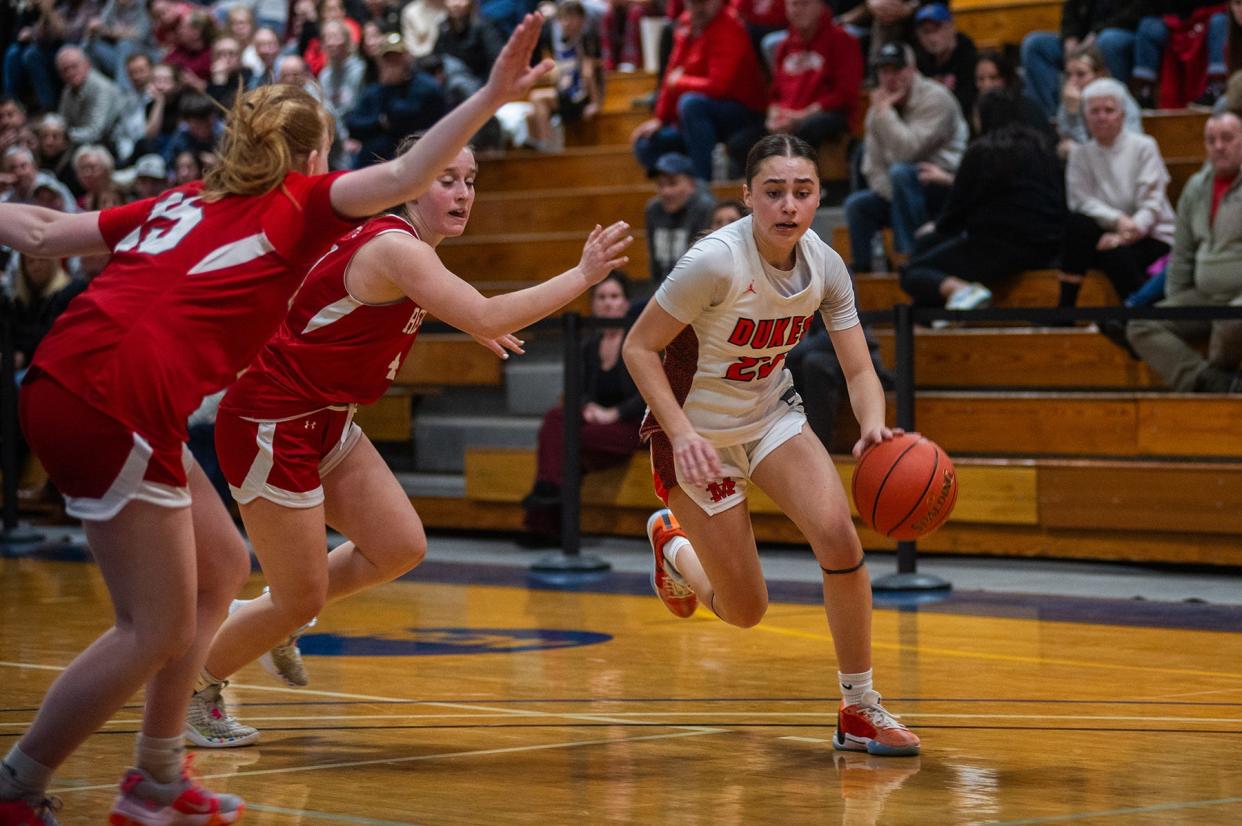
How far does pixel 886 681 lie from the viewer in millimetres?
6129

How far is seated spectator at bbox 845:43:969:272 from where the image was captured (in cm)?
1071

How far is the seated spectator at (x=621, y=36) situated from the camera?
1468cm

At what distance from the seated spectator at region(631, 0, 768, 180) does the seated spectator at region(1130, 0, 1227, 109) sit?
2.54 meters

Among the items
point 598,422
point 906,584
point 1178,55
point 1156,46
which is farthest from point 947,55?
point 906,584

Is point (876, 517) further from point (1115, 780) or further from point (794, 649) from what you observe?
point (794, 649)

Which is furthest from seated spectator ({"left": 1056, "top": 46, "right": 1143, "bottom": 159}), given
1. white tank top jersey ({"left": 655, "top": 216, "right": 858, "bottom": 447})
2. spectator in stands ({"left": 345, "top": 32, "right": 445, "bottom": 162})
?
white tank top jersey ({"left": 655, "top": 216, "right": 858, "bottom": 447})

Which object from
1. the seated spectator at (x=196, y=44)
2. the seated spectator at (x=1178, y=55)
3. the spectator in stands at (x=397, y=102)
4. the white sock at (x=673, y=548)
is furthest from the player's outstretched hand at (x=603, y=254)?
the seated spectator at (x=196, y=44)

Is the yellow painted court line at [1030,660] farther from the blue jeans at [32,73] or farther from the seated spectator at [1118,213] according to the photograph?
the blue jeans at [32,73]

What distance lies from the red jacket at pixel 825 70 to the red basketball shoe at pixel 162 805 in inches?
333

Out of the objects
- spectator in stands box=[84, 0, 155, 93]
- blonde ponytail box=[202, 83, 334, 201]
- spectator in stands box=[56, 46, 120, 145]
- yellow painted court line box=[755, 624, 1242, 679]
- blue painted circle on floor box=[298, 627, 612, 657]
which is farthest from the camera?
spectator in stands box=[84, 0, 155, 93]

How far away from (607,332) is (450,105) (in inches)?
145

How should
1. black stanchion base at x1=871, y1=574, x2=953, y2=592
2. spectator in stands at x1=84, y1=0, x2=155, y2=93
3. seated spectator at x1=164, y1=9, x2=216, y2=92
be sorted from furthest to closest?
spectator in stands at x1=84, y1=0, x2=155, y2=93 < seated spectator at x1=164, y1=9, x2=216, y2=92 < black stanchion base at x1=871, y1=574, x2=953, y2=592

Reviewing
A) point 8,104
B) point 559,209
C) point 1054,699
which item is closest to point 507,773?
point 1054,699

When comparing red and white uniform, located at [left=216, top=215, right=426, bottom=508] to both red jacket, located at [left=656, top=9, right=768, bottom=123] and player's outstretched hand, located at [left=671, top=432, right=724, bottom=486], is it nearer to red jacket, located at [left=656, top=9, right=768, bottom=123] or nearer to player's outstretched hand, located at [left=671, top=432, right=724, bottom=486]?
player's outstretched hand, located at [left=671, top=432, right=724, bottom=486]
